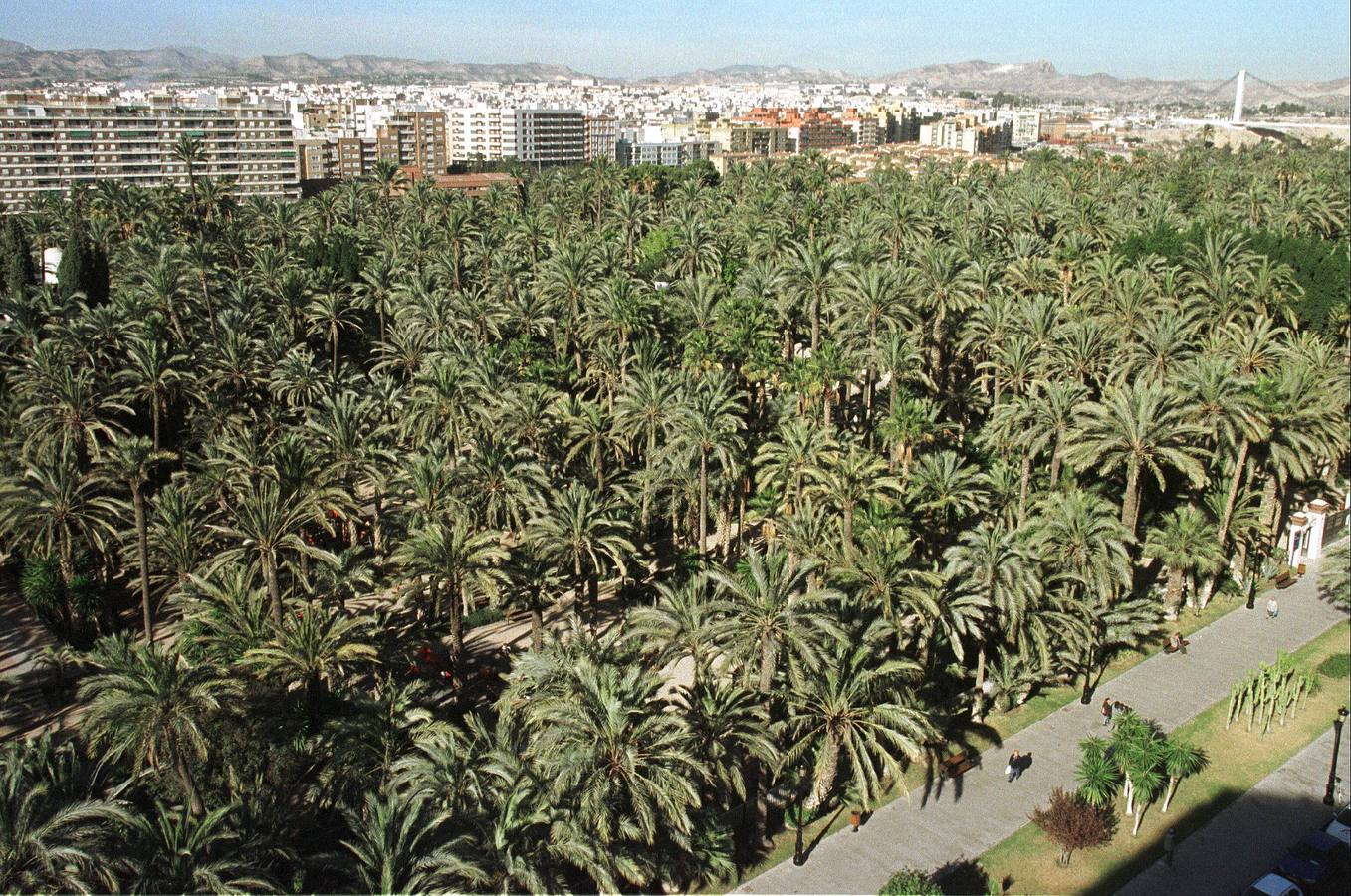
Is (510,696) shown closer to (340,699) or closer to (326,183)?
(340,699)

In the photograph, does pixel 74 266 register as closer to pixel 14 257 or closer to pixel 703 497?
pixel 14 257

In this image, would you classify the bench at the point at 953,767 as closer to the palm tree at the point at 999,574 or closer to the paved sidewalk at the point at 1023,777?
the paved sidewalk at the point at 1023,777

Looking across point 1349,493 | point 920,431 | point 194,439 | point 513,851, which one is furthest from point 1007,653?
point 194,439

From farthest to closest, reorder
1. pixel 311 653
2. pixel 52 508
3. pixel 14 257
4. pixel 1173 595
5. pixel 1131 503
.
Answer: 1. pixel 14 257
2. pixel 1173 595
3. pixel 1131 503
4. pixel 52 508
5. pixel 311 653

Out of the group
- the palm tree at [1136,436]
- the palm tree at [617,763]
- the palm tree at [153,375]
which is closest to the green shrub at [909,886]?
the palm tree at [617,763]

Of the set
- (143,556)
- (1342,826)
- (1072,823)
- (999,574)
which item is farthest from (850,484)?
(143,556)

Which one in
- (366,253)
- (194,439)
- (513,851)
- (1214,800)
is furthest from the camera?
(366,253)
